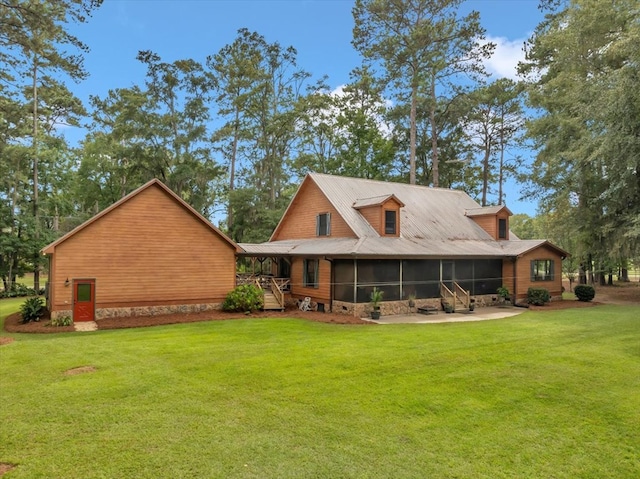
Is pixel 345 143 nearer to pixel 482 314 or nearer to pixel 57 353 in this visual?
pixel 482 314

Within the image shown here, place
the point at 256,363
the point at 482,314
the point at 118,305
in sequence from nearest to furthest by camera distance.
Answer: the point at 256,363 → the point at 118,305 → the point at 482,314

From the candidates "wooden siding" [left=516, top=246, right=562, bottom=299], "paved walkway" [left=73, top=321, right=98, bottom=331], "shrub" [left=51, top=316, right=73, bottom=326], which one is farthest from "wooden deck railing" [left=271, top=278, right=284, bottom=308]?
"wooden siding" [left=516, top=246, right=562, bottom=299]

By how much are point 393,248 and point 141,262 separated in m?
10.5

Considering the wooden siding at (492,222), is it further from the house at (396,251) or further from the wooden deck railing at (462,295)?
the wooden deck railing at (462,295)

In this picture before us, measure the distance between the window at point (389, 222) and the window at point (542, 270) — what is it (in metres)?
8.50

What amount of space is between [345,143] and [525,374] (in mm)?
30076

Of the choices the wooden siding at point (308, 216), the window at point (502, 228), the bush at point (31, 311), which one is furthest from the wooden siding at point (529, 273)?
the bush at point (31, 311)

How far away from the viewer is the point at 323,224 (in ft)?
70.1

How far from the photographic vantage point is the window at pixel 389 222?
19639 millimetres

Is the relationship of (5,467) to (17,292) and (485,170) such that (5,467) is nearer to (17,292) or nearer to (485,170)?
(17,292)

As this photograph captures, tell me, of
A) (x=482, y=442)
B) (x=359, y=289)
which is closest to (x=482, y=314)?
(x=359, y=289)

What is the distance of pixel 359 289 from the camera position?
55.5 feet

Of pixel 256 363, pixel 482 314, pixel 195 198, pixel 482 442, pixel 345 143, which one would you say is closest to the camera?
pixel 482 442

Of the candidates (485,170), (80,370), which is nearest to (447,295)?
(80,370)
